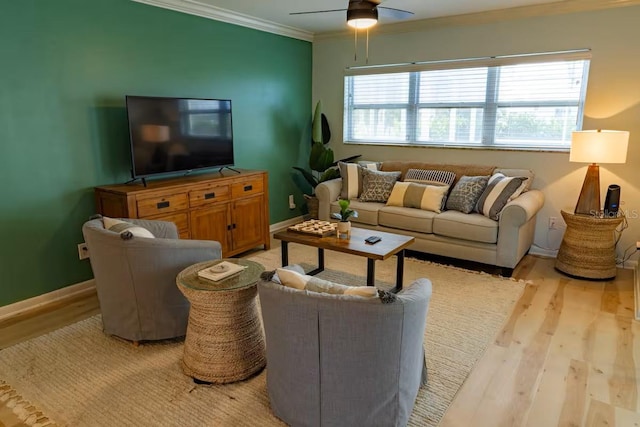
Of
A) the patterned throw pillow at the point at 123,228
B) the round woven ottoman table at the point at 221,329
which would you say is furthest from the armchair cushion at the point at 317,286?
the patterned throw pillow at the point at 123,228

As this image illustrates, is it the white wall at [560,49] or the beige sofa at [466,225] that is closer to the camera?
the beige sofa at [466,225]

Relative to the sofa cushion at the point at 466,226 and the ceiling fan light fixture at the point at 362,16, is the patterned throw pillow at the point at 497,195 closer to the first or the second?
the sofa cushion at the point at 466,226

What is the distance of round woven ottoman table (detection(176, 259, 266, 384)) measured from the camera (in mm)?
2240

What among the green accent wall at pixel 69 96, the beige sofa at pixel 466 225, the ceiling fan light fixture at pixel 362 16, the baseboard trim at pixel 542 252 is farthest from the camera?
→ the baseboard trim at pixel 542 252

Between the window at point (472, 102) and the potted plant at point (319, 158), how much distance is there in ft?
1.01

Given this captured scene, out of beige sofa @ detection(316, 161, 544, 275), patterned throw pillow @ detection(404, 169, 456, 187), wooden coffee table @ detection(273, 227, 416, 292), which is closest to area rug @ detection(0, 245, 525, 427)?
wooden coffee table @ detection(273, 227, 416, 292)

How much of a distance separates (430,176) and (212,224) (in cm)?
231

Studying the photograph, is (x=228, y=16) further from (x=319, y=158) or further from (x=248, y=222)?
(x=248, y=222)

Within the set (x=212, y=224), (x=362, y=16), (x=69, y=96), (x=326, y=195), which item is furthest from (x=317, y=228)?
(x=69, y=96)

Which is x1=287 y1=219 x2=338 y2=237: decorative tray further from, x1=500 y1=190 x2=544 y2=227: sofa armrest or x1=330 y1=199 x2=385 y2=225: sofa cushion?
x1=500 y1=190 x2=544 y2=227: sofa armrest

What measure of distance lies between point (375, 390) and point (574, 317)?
2080 mm

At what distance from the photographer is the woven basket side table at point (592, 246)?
3.71 meters

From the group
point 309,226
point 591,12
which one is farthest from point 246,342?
point 591,12

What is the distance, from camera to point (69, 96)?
329 cm
